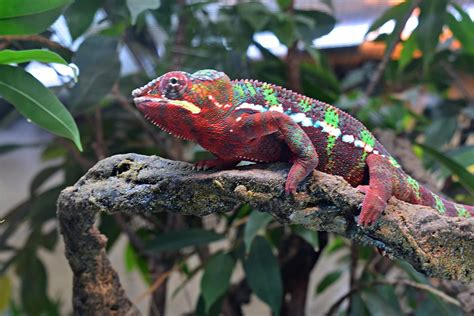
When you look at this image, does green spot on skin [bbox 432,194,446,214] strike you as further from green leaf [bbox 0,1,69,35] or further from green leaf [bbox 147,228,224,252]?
green leaf [bbox 0,1,69,35]

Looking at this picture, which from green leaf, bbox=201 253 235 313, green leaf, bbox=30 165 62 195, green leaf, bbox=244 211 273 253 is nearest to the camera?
green leaf, bbox=244 211 273 253

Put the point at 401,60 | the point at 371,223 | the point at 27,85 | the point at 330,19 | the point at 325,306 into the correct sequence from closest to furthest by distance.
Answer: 1. the point at 371,223
2. the point at 27,85
3. the point at 330,19
4. the point at 401,60
5. the point at 325,306

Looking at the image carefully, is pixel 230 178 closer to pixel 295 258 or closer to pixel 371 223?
pixel 371 223

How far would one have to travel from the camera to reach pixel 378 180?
872 millimetres

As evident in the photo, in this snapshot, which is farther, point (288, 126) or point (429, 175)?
point (429, 175)

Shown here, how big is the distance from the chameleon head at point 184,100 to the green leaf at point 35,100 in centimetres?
20

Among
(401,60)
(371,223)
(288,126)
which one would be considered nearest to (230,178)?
(288,126)

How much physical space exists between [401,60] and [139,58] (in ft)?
2.86

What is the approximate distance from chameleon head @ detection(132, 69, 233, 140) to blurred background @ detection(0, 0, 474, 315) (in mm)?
307

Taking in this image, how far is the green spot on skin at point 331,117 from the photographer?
36.5 inches

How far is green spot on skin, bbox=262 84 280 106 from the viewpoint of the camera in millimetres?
898

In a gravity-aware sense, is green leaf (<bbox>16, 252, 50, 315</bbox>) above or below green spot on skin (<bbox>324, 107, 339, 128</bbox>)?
below

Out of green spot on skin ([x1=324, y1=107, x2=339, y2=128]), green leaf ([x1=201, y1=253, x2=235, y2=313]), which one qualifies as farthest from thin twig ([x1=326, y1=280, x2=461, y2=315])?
green spot on skin ([x1=324, y1=107, x2=339, y2=128])

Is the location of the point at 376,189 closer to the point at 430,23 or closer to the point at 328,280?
the point at 430,23
